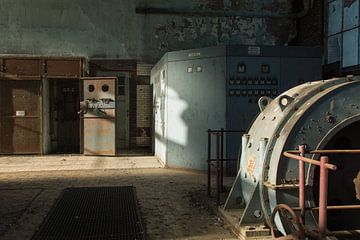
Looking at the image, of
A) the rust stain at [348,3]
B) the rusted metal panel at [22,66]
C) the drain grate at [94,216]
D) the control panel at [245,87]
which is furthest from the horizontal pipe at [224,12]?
the drain grate at [94,216]

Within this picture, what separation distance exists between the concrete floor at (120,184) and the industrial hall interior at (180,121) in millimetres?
38

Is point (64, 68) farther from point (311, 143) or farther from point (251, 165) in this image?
point (311, 143)

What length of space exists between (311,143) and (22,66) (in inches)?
395

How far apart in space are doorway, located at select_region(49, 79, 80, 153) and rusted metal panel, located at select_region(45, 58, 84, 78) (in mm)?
984

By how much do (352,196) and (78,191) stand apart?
4.44 m

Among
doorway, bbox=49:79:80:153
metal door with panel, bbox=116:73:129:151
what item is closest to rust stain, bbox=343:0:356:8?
metal door with panel, bbox=116:73:129:151

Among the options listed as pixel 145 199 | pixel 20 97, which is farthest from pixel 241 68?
pixel 20 97

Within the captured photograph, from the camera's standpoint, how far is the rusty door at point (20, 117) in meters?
11.8

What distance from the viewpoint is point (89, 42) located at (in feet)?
43.3

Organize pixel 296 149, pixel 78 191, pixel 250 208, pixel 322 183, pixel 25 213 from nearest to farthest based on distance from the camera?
pixel 322 183 < pixel 296 149 < pixel 250 208 < pixel 25 213 < pixel 78 191

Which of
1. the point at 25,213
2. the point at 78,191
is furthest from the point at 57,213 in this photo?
the point at 78,191

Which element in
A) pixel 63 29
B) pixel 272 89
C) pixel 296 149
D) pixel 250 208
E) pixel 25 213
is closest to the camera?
pixel 296 149

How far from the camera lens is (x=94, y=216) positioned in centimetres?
541

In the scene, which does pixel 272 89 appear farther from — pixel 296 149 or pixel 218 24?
pixel 218 24
